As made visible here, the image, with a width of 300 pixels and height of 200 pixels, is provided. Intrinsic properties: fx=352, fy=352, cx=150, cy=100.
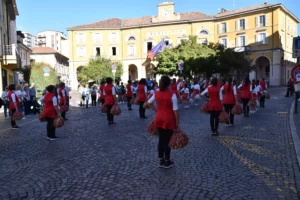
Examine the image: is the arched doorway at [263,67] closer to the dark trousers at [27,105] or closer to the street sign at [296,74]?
the street sign at [296,74]

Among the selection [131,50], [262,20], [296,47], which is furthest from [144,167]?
[131,50]

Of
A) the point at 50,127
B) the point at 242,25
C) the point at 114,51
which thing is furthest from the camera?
the point at 114,51

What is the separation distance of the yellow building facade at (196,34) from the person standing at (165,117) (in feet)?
162

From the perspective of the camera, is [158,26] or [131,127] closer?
[131,127]

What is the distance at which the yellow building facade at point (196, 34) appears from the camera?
5347 cm

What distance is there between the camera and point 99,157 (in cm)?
746

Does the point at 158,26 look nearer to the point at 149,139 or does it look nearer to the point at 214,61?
the point at 214,61

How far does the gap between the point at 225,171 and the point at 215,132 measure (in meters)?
3.79

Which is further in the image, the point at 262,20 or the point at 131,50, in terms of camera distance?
the point at 131,50

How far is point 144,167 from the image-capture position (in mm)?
6574

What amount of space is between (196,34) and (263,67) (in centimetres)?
1231

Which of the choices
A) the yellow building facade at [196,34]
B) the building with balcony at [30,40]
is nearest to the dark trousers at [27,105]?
the yellow building facade at [196,34]

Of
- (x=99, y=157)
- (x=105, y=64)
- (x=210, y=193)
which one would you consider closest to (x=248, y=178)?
(x=210, y=193)

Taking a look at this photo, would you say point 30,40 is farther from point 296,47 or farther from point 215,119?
point 215,119
